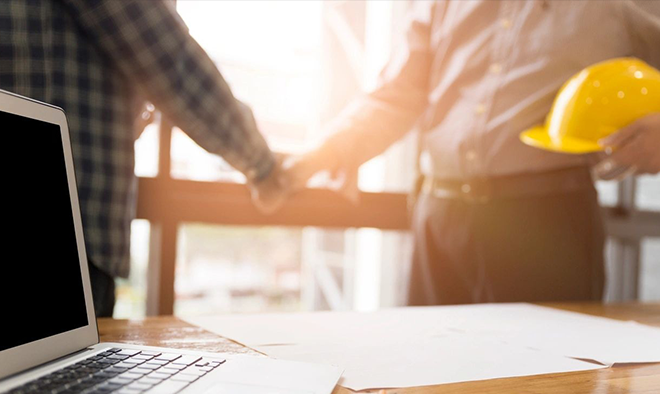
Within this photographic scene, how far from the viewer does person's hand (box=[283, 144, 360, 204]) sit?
49.9 inches

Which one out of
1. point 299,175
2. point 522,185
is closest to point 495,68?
point 522,185

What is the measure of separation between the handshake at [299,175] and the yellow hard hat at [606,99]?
1.71 feet

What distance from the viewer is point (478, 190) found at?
1.17 meters

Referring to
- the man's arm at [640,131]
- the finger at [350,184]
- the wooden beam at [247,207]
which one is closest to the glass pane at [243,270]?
the wooden beam at [247,207]

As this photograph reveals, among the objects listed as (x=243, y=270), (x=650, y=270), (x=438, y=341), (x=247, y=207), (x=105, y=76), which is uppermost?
(x=105, y=76)

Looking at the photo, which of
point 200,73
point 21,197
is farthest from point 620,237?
point 21,197

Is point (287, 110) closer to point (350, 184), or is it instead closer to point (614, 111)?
point (350, 184)

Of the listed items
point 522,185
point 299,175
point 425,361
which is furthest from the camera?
point 299,175

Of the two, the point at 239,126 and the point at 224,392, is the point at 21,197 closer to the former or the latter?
the point at 224,392

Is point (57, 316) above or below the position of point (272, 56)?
below

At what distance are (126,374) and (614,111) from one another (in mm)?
819

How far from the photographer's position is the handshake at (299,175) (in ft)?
4.08

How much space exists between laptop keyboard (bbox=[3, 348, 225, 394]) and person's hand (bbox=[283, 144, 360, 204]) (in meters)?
0.82

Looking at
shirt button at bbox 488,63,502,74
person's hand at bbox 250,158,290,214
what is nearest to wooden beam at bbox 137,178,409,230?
person's hand at bbox 250,158,290,214
